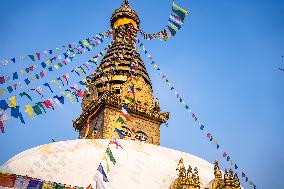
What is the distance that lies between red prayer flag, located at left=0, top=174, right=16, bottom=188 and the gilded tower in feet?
38.9

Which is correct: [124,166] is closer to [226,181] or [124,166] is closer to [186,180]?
[186,180]

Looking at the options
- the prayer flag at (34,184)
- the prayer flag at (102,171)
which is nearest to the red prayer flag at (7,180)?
the prayer flag at (34,184)

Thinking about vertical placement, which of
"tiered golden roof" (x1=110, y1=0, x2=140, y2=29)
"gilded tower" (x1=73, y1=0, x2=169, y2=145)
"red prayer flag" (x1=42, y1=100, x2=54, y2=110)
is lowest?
"red prayer flag" (x1=42, y1=100, x2=54, y2=110)

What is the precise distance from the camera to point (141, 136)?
70.6 feet

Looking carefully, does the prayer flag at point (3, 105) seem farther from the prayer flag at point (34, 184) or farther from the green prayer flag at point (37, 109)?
the prayer flag at point (34, 184)

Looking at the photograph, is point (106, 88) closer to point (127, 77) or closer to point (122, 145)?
point (127, 77)

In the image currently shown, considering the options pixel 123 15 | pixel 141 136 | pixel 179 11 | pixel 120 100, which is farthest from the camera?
pixel 123 15

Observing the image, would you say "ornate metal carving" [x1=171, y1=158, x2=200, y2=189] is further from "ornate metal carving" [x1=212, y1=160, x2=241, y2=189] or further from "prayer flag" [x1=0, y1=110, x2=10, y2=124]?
"prayer flag" [x1=0, y1=110, x2=10, y2=124]

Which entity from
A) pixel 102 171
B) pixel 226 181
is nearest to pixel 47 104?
pixel 102 171

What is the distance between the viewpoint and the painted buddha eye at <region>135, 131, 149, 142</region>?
21395 millimetres

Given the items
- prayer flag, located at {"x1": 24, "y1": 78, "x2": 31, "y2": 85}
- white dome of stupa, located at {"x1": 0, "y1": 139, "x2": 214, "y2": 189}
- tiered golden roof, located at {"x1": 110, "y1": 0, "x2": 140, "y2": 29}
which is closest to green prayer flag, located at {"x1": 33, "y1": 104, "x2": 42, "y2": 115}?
white dome of stupa, located at {"x1": 0, "y1": 139, "x2": 214, "y2": 189}

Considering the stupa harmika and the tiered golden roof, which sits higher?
the tiered golden roof

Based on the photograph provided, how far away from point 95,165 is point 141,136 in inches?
468

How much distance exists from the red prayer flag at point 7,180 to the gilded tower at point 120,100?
11860mm
